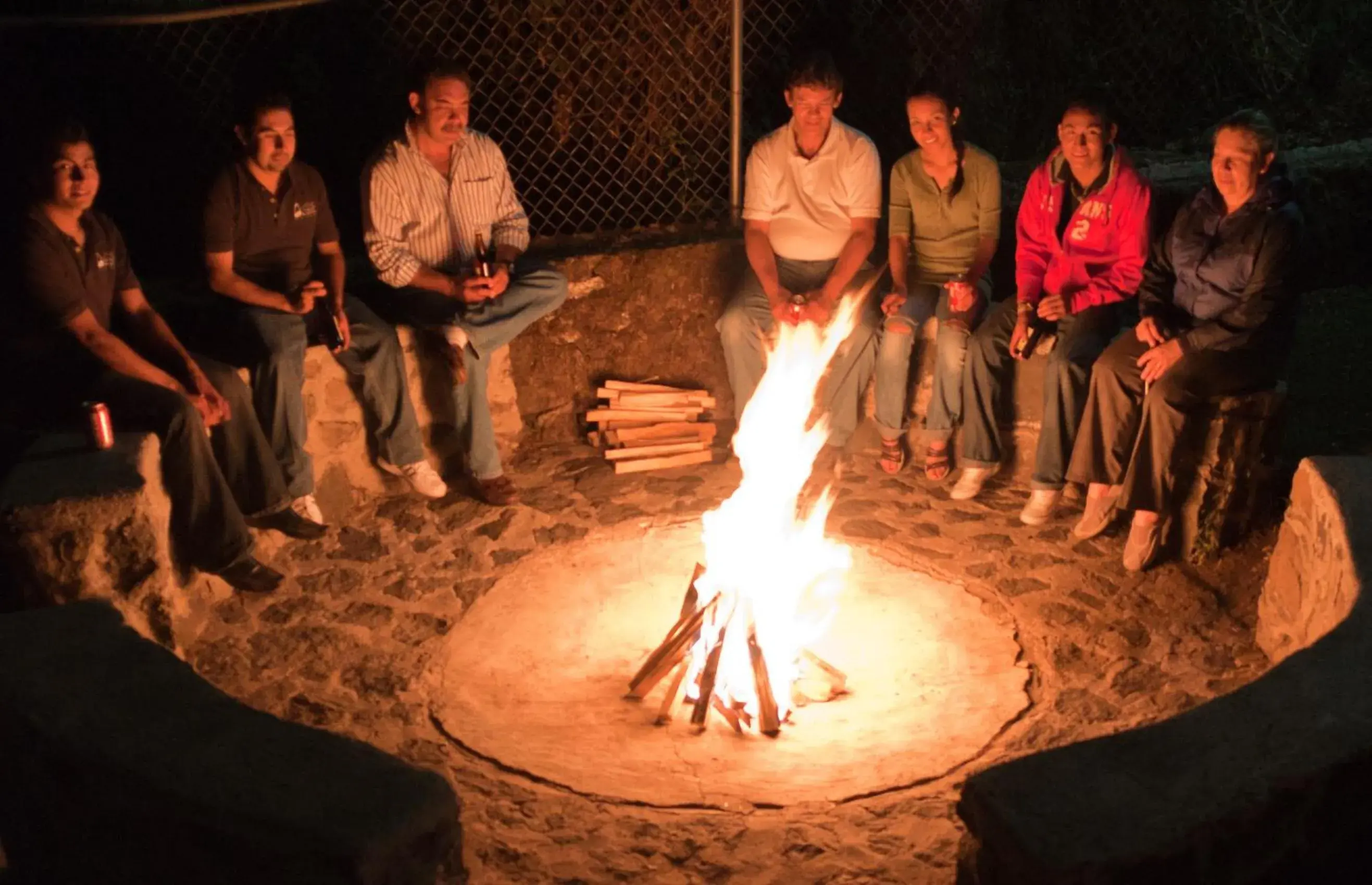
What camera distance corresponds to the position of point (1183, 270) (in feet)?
18.3

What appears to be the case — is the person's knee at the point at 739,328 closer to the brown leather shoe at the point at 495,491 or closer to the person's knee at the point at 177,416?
the brown leather shoe at the point at 495,491

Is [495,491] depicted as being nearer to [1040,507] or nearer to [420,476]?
[420,476]

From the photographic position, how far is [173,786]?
3029 millimetres

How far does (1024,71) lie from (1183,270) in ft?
15.8

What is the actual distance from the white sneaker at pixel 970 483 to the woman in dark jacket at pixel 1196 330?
0.69m

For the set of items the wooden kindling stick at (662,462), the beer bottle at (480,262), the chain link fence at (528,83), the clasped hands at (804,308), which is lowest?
the wooden kindling stick at (662,462)

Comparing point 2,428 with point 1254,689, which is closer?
point 1254,689

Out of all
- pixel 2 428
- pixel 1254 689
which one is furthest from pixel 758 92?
pixel 1254 689

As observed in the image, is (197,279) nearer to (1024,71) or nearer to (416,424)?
(416,424)

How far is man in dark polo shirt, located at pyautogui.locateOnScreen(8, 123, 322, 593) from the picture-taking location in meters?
5.11

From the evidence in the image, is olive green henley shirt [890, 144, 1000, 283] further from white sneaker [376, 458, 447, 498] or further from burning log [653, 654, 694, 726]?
burning log [653, 654, 694, 726]

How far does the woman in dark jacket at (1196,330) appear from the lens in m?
5.25

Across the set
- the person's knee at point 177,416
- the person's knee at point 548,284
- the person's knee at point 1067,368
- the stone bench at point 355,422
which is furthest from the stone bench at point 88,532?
the person's knee at point 1067,368

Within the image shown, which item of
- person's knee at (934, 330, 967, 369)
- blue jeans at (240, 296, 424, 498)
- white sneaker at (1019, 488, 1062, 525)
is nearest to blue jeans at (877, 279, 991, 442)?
person's knee at (934, 330, 967, 369)
